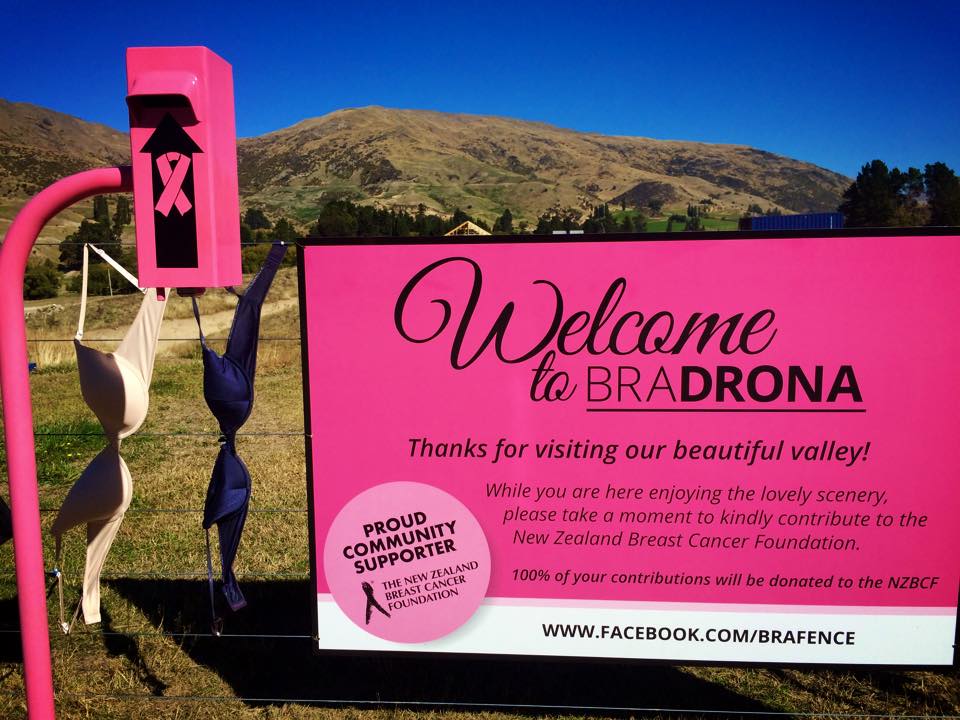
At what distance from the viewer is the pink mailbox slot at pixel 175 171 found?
2336 millimetres

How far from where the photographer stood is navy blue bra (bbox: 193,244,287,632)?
310 cm

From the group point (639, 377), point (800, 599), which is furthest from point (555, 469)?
point (800, 599)

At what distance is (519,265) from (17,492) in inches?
75.9

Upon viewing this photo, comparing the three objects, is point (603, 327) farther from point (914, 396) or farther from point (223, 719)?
point (223, 719)

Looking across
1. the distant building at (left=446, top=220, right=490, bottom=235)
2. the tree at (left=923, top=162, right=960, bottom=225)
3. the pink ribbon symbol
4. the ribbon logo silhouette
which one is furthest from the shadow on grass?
the tree at (left=923, top=162, right=960, bottom=225)

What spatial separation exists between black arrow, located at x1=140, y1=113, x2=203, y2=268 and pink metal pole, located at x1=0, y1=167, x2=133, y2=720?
14 centimetres

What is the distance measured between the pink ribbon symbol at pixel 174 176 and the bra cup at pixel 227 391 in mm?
869

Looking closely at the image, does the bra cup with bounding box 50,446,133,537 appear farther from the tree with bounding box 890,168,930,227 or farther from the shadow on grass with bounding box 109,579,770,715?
the tree with bounding box 890,168,930,227

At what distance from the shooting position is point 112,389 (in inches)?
132

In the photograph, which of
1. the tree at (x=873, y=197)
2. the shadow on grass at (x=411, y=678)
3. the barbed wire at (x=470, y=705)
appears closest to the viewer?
the barbed wire at (x=470, y=705)

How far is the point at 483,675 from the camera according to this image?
12.6ft

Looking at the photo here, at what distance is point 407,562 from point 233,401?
0.99 meters

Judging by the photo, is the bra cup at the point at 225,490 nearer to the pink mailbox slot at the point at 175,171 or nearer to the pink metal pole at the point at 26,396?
the pink metal pole at the point at 26,396

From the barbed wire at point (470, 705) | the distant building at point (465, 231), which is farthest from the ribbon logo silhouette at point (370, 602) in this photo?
the distant building at point (465, 231)
